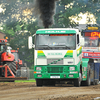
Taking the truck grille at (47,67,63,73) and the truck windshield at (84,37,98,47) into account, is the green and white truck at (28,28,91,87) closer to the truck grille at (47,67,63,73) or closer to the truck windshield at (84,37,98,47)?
the truck grille at (47,67,63,73)

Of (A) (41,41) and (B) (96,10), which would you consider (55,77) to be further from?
(B) (96,10)

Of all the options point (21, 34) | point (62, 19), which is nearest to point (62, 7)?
point (62, 19)

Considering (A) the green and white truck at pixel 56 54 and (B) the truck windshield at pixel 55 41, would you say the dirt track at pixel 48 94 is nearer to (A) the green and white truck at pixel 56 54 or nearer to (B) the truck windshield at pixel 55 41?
(A) the green and white truck at pixel 56 54

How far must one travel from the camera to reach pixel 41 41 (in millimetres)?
18391

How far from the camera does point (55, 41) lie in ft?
60.3

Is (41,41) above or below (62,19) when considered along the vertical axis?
below

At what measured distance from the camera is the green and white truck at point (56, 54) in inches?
717

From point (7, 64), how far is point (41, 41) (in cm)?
810

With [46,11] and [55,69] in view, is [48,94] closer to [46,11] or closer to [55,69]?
[55,69]

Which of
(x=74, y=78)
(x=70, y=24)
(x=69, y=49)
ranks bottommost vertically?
(x=74, y=78)

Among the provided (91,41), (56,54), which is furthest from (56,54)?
(91,41)

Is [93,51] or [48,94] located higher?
[93,51]

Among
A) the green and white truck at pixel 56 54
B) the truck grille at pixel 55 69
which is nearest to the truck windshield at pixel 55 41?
the green and white truck at pixel 56 54

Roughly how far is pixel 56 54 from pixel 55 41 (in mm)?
676
